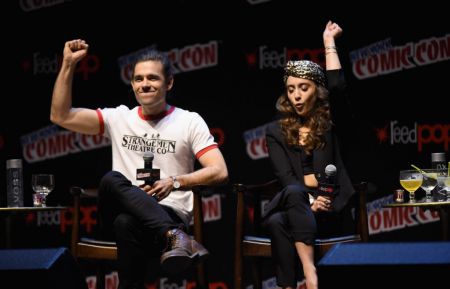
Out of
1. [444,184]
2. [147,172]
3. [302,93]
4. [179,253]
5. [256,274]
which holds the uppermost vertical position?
[302,93]

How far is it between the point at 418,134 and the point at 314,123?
44.6 inches

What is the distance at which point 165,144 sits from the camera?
4277 mm

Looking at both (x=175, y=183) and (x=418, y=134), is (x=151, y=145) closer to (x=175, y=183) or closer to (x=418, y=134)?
(x=175, y=183)

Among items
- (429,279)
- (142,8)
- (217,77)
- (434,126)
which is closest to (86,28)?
(142,8)

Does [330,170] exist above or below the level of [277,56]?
below

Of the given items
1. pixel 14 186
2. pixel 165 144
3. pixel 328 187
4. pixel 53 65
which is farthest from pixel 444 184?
pixel 53 65

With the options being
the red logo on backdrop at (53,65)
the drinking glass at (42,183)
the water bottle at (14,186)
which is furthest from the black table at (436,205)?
the red logo on backdrop at (53,65)

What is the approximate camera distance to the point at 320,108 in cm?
432

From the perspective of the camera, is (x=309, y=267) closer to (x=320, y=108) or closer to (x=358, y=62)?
(x=320, y=108)

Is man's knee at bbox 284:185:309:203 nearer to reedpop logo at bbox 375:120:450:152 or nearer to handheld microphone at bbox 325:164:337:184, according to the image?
handheld microphone at bbox 325:164:337:184

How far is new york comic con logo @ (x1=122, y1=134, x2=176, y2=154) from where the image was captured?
4266mm

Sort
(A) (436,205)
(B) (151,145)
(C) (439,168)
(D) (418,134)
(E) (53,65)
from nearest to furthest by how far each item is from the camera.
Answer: (A) (436,205) → (B) (151,145) → (C) (439,168) → (D) (418,134) → (E) (53,65)

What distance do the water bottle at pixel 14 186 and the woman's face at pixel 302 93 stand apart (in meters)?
1.48

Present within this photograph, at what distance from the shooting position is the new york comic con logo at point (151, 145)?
427cm
